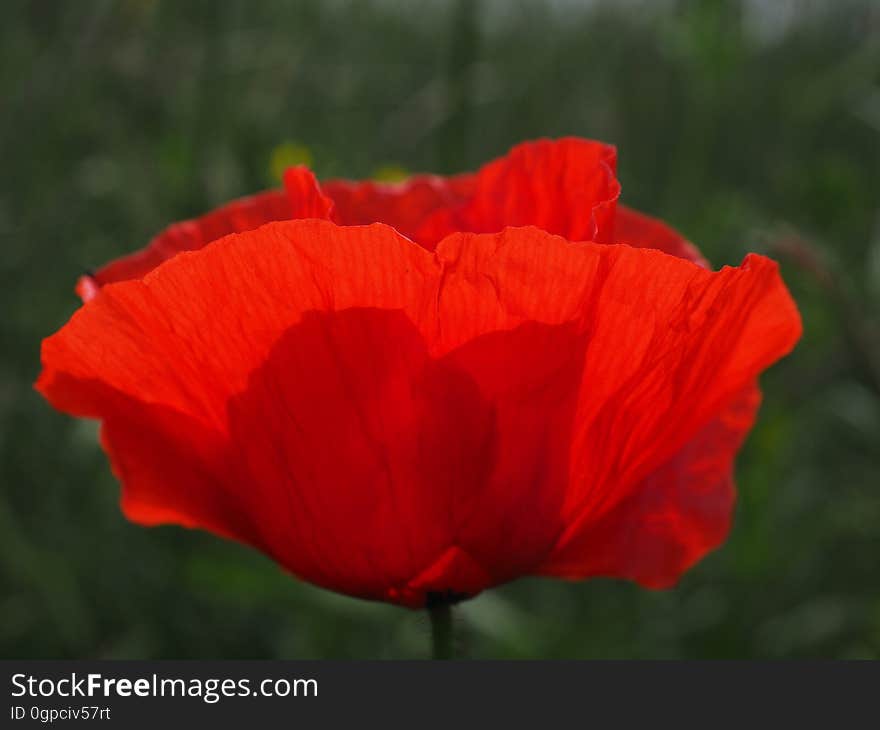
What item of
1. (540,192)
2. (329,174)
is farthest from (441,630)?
(329,174)

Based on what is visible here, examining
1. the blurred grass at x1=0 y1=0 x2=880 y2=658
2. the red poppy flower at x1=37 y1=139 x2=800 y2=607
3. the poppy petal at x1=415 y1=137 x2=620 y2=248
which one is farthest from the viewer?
the blurred grass at x1=0 y1=0 x2=880 y2=658

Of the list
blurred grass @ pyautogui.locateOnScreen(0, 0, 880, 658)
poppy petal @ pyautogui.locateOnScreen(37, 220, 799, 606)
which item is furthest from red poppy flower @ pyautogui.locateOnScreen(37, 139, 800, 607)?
blurred grass @ pyautogui.locateOnScreen(0, 0, 880, 658)

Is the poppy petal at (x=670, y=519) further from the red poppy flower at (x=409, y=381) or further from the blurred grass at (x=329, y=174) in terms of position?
the blurred grass at (x=329, y=174)

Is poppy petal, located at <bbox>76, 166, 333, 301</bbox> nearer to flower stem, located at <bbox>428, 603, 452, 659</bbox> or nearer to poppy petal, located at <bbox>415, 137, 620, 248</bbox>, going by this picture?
poppy petal, located at <bbox>415, 137, 620, 248</bbox>

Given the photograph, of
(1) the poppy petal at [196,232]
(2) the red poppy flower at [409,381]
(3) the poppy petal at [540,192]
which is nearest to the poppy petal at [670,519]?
(2) the red poppy flower at [409,381]

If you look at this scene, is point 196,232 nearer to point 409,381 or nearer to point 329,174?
point 409,381

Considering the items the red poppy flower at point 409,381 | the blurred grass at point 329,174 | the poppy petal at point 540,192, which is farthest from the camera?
the blurred grass at point 329,174

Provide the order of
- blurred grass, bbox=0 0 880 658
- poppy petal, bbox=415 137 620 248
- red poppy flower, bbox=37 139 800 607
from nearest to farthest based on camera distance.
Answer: red poppy flower, bbox=37 139 800 607 < poppy petal, bbox=415 137 620 248 < blurred grass, bbox=0 0 880 658
